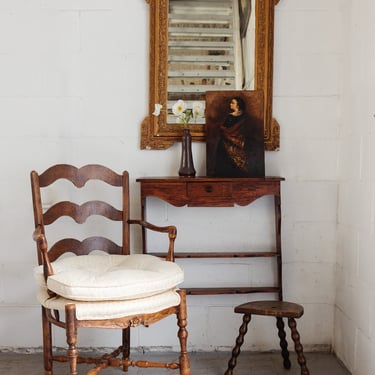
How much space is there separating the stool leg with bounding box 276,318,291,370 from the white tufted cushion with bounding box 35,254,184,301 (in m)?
0.77

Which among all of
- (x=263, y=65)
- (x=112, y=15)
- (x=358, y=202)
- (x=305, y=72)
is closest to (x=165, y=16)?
(x=112, y=15)

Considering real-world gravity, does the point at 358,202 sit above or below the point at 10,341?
above

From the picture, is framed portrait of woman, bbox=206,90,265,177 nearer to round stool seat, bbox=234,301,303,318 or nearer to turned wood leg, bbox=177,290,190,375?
round stool seat, bbox=234,301,303,318

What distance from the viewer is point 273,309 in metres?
2.40

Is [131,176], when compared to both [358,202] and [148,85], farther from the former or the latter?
[358,202]

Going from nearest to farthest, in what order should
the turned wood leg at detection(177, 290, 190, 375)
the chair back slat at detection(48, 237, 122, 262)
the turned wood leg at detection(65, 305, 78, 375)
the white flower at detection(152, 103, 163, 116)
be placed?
the turned wood leg at detection(65, 305, 78, 375)
the turned wood leg at detection(177, 290, 190, 375)
the chair back slat at detection(48, 237, 122, 262)
the white flower at detection(152, 103, 163, 116)

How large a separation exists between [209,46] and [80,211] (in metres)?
1.18

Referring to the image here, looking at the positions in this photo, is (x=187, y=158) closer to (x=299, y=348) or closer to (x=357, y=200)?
(x=357, y=200)

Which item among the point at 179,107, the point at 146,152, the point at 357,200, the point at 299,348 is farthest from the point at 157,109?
the point at 299,348

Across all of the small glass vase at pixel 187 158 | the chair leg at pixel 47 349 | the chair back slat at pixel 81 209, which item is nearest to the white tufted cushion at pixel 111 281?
the chair back slat at pixel 81 209

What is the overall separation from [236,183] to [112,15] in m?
1.21

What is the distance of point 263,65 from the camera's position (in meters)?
2.74

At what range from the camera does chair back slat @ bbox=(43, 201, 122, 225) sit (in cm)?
247

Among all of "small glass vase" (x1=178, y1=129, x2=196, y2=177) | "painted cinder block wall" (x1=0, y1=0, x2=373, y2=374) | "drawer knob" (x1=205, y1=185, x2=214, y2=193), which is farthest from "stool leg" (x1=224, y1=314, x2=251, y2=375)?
"small glass vase" (x1=178, y1=129, x2=196, y2=177)
